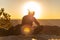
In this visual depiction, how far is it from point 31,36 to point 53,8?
0.72 m

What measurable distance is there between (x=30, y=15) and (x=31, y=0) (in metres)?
0.38

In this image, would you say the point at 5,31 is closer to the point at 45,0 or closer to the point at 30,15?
the point at 30,15

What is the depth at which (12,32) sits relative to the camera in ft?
7.80

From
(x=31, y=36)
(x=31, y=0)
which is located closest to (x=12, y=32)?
(x=31, y=36)

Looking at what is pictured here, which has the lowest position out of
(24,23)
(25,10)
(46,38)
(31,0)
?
(46,38)

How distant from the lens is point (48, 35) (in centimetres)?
233

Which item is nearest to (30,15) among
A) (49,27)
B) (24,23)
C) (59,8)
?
(24,23)

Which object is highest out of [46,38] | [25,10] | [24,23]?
[25,10]

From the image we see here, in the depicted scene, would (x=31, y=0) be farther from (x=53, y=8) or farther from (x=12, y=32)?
(x=12, y=32)

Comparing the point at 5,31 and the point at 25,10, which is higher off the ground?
the point at 25,10

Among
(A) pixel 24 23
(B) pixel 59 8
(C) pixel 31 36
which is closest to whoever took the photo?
(C) pixel 31 36

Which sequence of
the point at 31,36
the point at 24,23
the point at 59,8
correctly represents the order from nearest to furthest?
the point at 31,36, the point at 24,23, the point at 59,8

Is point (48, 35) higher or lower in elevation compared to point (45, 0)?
lower

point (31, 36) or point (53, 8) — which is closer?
point (31, 36)
